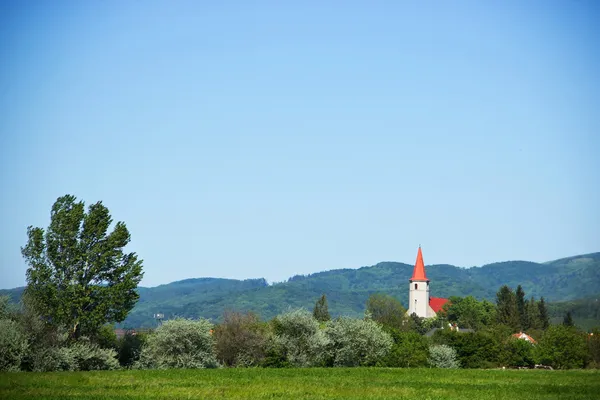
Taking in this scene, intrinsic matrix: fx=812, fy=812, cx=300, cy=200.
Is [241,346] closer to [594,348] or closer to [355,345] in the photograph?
[355,345]

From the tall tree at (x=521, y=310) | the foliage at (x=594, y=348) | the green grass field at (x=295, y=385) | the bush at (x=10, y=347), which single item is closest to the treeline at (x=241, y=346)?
the bush at (x=10, y=347)

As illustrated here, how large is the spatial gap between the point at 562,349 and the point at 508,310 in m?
67.1

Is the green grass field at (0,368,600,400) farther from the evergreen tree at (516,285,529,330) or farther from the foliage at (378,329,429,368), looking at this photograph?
the evergreen tree at (516,285,529,330)

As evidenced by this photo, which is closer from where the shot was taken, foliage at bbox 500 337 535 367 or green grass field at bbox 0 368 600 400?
green grass field at bbox 0 368 600 400

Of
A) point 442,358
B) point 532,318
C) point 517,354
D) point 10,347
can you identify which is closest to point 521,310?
point 532,318

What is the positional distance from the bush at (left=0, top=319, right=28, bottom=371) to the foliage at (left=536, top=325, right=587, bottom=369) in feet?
225

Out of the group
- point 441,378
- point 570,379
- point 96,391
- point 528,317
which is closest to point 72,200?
point 96,391

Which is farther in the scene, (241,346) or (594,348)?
(594,348)

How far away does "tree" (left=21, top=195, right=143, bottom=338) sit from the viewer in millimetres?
68938

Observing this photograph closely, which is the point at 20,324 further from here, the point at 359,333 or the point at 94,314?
the point at 359,333

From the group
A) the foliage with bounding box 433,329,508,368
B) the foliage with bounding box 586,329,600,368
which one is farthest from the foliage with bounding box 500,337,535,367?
the foliage with bounding box 586,329,600,368

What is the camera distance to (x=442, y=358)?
87.6 m

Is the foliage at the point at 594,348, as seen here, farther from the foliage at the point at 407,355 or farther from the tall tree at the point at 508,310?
the tall tree at the point at 508,310

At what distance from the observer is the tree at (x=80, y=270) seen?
6894 centimetres
